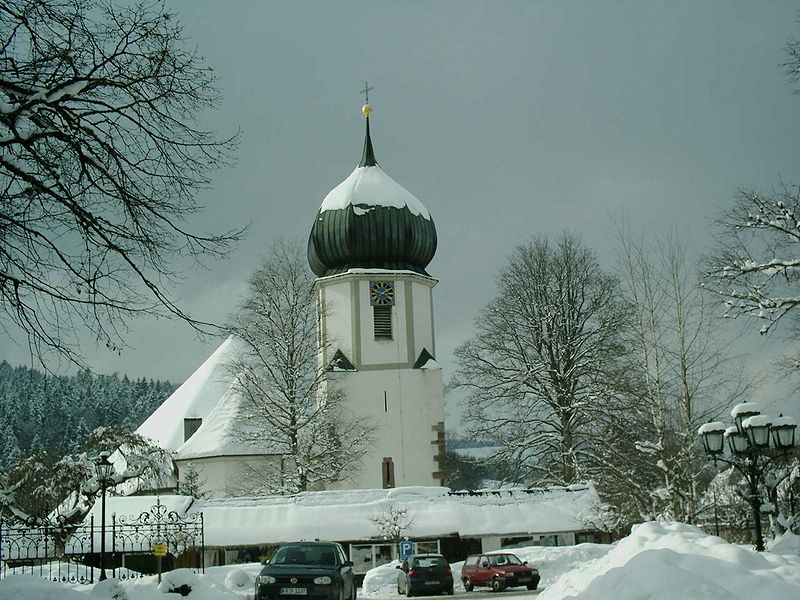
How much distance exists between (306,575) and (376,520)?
709 inches

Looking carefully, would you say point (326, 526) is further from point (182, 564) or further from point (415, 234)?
point (415, 234)

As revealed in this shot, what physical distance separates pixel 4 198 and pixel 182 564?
2225cm

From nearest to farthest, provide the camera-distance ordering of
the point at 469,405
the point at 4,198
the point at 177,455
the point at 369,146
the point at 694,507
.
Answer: the point at 4,198 < the point at 694,507 < the point at 469,405 < the point at 177,455 < the point at 369,146

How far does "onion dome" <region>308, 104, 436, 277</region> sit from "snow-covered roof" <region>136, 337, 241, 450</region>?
675cm

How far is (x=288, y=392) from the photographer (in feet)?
126

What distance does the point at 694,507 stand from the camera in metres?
24.8

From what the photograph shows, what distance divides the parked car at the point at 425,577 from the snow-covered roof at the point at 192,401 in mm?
22059

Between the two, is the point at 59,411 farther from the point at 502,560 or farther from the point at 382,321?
the point at 502,560

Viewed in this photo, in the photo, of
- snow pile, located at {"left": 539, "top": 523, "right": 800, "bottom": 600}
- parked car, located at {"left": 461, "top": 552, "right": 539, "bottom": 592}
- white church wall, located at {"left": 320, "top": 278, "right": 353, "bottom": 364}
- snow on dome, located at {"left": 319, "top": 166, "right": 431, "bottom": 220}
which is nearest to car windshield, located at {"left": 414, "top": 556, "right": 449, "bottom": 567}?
parked car, located at {"left": 461, "top": 552, "right": 539, "bottom": 592}

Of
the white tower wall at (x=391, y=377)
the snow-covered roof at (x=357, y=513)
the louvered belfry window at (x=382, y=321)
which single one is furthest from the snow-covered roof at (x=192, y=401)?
the snow-covered roof at (x=357, y=513)

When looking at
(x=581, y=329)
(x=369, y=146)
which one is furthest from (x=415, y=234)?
(x=581, y=329)

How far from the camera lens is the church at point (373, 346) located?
41.8 m

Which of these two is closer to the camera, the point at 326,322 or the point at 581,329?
the point at 581,329

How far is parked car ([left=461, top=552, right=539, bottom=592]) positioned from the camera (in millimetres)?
24891
